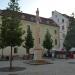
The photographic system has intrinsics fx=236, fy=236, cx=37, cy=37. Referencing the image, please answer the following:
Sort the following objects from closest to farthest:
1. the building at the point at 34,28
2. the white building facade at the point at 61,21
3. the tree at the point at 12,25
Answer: the tree at the point at 12,25 < the building at the point at 34,28 < the white building facade at the point at 61,21

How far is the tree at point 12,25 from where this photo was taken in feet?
86.4

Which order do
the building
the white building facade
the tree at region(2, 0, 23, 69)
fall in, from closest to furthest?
1. the tree at region(2, 0, 23, 69)
2. the building
3. the white building facade

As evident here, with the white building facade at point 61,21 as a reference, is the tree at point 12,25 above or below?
below

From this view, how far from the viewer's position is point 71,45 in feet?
207

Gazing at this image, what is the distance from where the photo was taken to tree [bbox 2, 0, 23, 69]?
26.3m

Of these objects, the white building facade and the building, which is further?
the white building facade

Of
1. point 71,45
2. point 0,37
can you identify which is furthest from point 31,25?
point 0,37

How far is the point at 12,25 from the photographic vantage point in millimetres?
26484

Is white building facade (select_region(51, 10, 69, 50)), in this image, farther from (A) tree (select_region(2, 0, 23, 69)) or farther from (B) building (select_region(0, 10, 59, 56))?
(A) tree (select_region(2, 0, 23, 69))

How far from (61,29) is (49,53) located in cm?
2180


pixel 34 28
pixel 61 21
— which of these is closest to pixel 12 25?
pixel 34 28

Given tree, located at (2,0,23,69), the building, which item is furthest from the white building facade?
tree, located at (2,0,23,69)

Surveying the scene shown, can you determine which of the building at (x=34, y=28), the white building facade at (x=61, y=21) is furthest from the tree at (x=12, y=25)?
the white building facade at (x=61, y=21)

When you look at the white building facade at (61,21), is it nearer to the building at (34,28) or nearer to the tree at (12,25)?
the building at (34,28)
